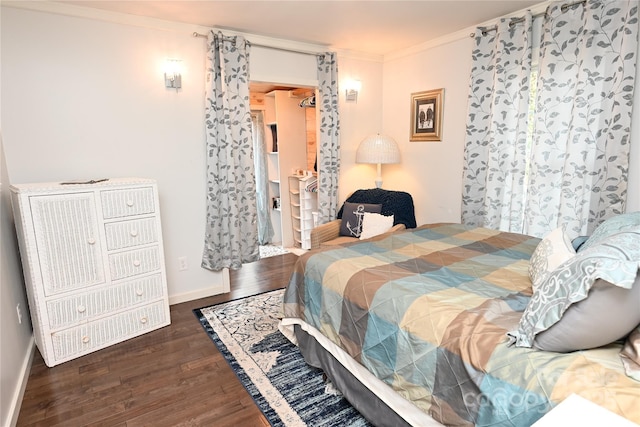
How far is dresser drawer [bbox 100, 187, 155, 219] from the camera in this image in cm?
243

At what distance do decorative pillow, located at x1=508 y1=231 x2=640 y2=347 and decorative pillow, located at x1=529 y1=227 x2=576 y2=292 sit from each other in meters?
0.36

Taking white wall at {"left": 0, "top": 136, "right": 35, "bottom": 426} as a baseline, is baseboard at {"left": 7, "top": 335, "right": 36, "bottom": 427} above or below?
below

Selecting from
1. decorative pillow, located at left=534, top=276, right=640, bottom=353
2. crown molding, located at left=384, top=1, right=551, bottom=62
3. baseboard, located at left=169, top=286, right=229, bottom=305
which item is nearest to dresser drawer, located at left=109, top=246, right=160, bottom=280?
baseboard, located at left=169, top=286, right=229, bottom=305

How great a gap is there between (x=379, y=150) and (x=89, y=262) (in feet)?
9.36

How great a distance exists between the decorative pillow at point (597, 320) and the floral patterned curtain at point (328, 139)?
300cm

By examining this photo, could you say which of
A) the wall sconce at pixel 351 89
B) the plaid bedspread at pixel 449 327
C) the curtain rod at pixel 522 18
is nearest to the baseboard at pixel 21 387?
the plaid bedspread at pixel 449 327

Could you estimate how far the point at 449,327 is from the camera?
134cm

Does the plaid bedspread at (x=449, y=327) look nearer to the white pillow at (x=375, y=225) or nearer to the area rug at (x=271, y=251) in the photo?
the white pillow at (x=375, y=225)

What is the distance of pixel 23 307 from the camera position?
2451mm

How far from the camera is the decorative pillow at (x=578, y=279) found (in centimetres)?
97

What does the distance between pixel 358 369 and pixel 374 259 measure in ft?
2.05

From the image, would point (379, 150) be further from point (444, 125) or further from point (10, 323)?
point (10, 323)

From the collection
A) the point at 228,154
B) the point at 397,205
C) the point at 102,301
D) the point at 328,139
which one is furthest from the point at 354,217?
the point at 102,301

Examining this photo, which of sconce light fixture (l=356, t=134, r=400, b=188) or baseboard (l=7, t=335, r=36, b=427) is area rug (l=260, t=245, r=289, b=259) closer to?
sconce light fixture (l=356, t=134, r=400, b=188)
